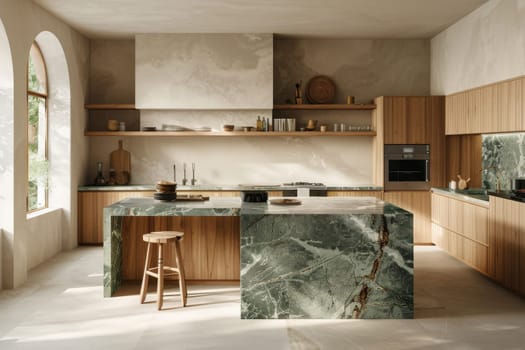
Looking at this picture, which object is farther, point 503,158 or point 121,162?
point 121,162

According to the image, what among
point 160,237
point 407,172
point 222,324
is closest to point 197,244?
point 160,237

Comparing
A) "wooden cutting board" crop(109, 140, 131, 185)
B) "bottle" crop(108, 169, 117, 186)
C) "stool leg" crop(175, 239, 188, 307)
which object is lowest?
"stool leg" crop(175, 239, 188, 307)

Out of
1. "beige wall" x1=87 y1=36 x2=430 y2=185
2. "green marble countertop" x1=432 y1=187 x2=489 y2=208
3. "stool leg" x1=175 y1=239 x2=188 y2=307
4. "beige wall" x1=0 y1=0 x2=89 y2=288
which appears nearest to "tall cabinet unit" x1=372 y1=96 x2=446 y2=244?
"green marble countertop" x1=432 y1=187 x2=489 y2=208

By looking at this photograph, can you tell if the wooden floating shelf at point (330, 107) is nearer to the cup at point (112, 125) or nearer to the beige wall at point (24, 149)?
the cup at point (112, 125)

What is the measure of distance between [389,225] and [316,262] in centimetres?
64

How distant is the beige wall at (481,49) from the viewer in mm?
5352

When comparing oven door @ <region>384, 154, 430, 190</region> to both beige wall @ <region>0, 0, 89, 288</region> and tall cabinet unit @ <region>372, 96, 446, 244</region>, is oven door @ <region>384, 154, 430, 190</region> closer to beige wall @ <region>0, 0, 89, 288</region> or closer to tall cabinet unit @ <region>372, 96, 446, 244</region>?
tall cabinet unit @ <region>372, 96, 446, 244</region>

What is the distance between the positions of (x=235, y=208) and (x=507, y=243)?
2.62 meters

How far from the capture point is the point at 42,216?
6.25 meters

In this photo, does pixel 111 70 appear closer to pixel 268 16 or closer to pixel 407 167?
pixel 268 16

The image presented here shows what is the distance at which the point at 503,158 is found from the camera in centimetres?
627

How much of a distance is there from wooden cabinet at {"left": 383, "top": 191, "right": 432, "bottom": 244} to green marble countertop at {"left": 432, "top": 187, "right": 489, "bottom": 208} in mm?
273

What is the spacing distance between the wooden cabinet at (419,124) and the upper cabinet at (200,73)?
5.47 feet

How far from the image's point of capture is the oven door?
23.7 ft
